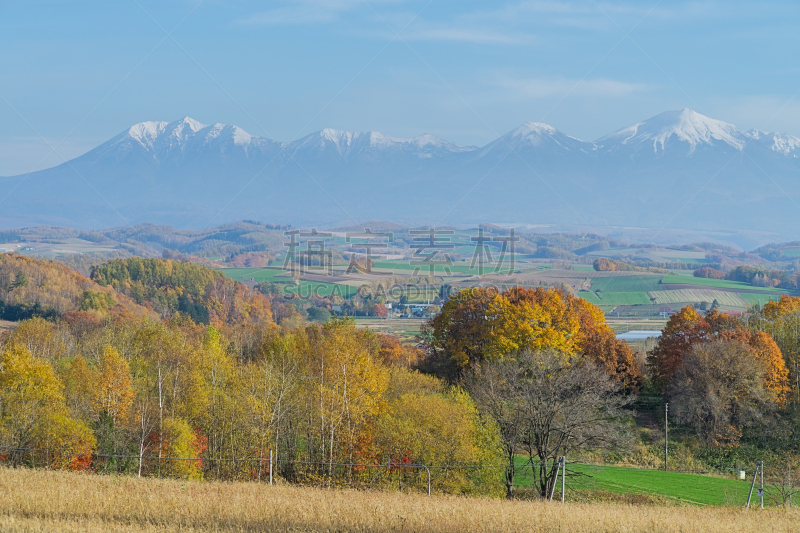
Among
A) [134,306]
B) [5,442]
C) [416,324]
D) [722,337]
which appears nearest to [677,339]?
[722,337]

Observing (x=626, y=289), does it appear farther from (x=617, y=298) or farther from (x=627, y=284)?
(x=617, y=298)

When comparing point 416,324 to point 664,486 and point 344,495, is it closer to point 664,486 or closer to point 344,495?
point 664,486

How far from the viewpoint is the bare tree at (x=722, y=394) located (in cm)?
4866

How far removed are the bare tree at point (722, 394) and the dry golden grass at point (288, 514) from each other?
29.8m

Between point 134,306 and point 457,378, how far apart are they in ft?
266

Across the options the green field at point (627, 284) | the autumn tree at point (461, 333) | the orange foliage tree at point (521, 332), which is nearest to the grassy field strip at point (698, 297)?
the green field at point (627, 284)

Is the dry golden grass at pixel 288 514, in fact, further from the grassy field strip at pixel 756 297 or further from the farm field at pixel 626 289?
Answer: the grassy field strip at pixel 756 297

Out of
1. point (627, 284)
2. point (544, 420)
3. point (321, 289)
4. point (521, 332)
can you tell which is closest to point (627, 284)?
point (627, 284)

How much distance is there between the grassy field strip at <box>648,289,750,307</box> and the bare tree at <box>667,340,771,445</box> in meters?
102

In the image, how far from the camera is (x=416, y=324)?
431 feet

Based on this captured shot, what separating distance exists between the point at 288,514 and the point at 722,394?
41221 millimetres

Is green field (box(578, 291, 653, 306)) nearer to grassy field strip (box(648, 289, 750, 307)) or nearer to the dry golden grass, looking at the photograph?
grassy field strip (box(648, 289, 750, 307))

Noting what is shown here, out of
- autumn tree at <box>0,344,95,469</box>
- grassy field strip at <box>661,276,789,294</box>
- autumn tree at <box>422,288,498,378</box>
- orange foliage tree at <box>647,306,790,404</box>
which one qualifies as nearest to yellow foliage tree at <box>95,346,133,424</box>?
autumn tree at <box>0,344,95,469</box>

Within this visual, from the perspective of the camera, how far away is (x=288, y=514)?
16641 mm
